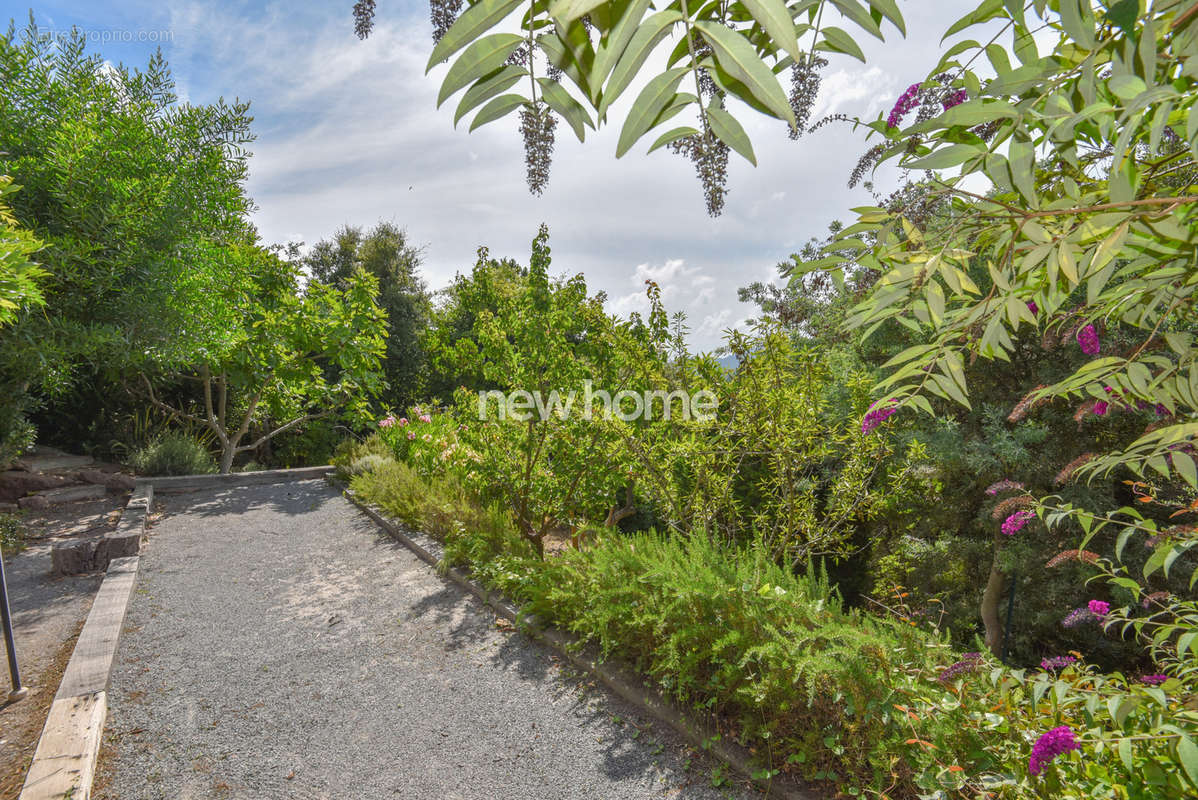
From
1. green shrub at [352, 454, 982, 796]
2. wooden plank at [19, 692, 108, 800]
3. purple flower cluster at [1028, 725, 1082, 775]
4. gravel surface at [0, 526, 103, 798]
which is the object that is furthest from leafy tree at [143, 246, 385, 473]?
purple flower cluster at [1028, 725, 1082, 775]

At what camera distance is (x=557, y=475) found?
4746mm

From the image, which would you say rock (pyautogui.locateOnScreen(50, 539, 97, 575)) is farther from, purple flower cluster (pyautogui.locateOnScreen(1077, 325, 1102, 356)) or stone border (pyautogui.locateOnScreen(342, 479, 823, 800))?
purple flower cluster (pyautogui.locateOnScreen(1077, 325, 1102, 356))

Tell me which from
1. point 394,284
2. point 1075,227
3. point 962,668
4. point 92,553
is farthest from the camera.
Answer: point 394,284

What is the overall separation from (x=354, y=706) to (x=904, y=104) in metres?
3.42

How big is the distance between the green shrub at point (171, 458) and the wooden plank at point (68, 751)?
22.2 feet

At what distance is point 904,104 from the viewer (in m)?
1.58

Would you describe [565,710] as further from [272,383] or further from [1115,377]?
[272,383]

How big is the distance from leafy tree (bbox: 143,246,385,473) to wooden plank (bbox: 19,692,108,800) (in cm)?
630

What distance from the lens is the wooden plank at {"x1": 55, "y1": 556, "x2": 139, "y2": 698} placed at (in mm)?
2939

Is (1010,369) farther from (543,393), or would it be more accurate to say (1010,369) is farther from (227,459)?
(227,459)

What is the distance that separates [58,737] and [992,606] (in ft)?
18.3

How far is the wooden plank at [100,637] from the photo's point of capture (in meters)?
2.94

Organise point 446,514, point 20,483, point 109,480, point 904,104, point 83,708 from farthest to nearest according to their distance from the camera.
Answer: point 109,480, point 20,483, point 446,514, point 83,708, point 904,104

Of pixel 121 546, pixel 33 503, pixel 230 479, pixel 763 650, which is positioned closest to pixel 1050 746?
pixel 763 650
